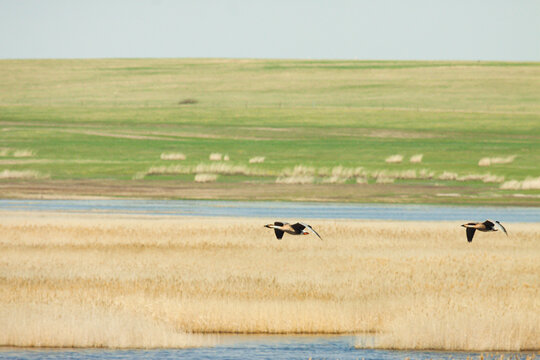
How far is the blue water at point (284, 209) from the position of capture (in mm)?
53656

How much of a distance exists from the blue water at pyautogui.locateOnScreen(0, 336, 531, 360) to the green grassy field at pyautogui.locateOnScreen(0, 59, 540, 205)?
42.0 metres

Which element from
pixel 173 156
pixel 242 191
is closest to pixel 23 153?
pixel 173 156

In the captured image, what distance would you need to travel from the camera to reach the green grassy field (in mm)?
72250

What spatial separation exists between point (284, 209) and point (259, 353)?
117 feet

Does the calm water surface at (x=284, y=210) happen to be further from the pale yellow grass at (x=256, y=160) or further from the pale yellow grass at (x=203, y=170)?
the pale yellow grass at (x=256, y=160)

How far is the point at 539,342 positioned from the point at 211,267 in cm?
1173

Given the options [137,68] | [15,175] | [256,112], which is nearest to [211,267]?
[15,175]

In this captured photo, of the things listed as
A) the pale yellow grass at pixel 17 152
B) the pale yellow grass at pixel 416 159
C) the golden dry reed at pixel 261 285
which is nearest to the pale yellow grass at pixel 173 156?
the pale yellow grass at pixel 17 152

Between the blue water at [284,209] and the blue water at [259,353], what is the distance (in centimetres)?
2752

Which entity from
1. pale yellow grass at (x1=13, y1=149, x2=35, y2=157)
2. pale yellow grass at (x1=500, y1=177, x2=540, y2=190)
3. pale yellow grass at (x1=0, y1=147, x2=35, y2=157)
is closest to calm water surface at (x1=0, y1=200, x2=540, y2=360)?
pale yellow grass at (x1=500, y1=177, x2=540, y2=190)

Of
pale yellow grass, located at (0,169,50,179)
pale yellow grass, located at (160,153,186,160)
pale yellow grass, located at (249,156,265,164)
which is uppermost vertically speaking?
pale yellow grass, located at (160,153,186,160)

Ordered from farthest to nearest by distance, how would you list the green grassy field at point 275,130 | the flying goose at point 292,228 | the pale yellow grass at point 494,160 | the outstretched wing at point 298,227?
the pale yellow grass at point 494,160, the green grassy field at point 275,130, the flying goose at point 292,228, the outstretched wing at point 298,227

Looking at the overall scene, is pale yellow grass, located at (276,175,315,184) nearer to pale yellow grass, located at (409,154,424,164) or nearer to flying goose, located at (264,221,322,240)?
pale yellow grass, located at (409,154,424,164)

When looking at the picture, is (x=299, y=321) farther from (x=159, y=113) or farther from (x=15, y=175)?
(x=159, y=113)
